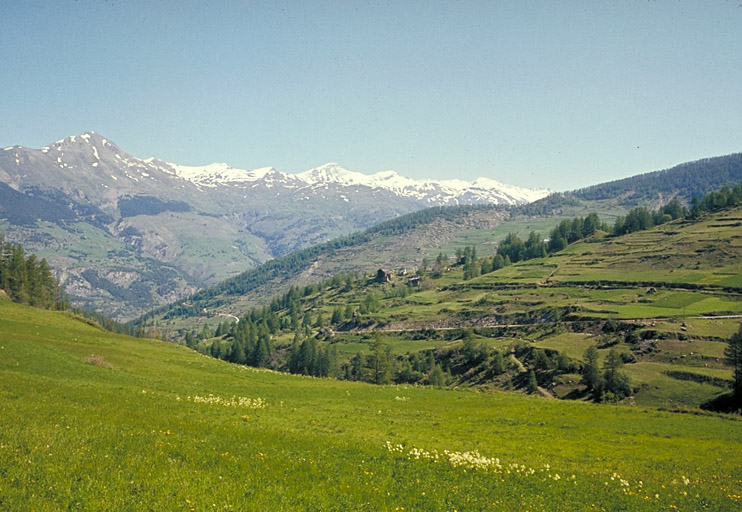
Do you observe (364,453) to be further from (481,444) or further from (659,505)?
(659,505)

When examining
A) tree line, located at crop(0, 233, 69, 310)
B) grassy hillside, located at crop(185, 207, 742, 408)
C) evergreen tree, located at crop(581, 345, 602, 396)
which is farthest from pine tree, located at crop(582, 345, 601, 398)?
tree line, located at crop(0, 233, 69, 310)

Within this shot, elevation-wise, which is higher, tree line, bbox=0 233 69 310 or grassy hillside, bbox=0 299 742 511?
tree line, bbox=0 233 69 310

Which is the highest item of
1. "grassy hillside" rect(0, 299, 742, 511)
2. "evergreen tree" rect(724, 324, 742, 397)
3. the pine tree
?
"grassy hillside" rect(0, 299, 742, 511)

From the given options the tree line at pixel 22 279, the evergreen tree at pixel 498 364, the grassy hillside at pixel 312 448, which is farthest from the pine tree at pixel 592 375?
the tree line at pixel 22 279

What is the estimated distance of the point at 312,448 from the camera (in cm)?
2706

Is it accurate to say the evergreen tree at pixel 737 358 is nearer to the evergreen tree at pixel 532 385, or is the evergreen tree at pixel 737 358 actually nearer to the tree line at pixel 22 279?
the evergreen tree at pixel 532 385

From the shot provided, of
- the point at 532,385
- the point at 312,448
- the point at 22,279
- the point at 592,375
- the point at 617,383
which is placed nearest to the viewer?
the point at 312,448

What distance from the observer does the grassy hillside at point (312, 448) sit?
17.2 metres

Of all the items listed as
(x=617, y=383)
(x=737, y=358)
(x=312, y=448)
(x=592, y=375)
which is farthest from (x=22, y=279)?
(x=737, y=358)

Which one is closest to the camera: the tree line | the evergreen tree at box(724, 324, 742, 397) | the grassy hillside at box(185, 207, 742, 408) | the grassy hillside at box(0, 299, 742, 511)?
the grassy hillside at box(0, 299, 742, 511)

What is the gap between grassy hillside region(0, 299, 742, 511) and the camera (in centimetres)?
1723

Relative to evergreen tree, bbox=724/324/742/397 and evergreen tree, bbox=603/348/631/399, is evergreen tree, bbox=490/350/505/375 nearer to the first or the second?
evergreen tree, bbox=603/348/631/399

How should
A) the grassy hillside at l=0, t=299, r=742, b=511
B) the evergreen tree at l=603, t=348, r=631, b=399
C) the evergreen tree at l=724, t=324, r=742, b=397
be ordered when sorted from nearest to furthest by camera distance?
1. the grassy hillside at l=0, t=299, r=742, b=511
2. the evergreen tree at l=724, t=324, r=742, b=397
3. the evergreen tree at l=603, t=348, r=631, b=399

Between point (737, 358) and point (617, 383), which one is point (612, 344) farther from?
point (737, 358)
